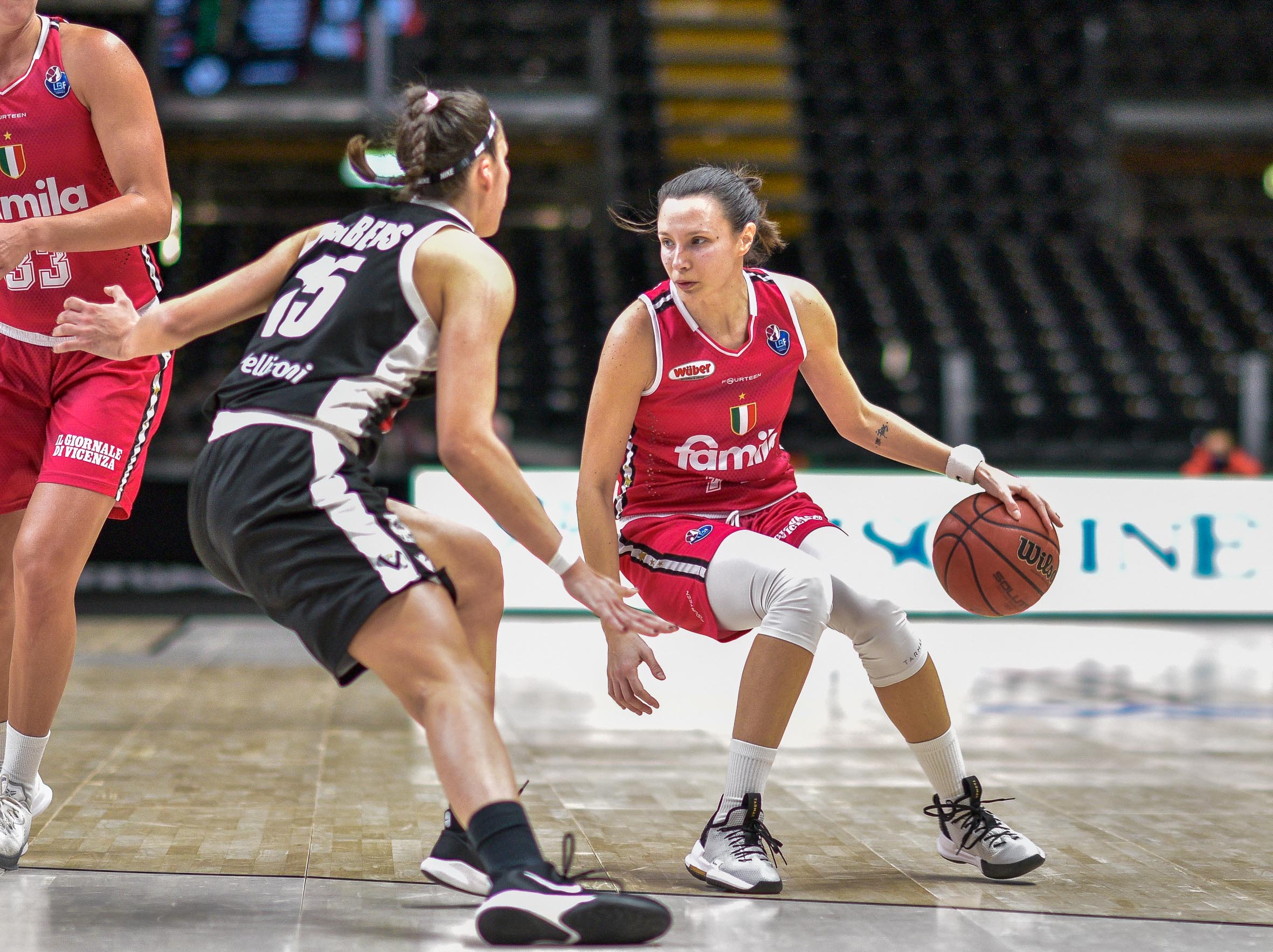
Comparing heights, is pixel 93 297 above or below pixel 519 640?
above

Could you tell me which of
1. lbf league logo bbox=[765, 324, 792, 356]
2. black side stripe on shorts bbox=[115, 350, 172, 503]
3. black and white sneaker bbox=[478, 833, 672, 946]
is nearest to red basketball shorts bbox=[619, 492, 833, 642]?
lbf league logo bbox=[765, 324, 792, 356]

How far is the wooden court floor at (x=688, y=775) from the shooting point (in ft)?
9.20

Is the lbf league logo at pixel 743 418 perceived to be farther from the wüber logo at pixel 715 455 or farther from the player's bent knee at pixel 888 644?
the player's bent knee at pixel 888 644

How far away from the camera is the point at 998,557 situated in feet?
10.0

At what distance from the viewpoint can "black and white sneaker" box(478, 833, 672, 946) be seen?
2.06m

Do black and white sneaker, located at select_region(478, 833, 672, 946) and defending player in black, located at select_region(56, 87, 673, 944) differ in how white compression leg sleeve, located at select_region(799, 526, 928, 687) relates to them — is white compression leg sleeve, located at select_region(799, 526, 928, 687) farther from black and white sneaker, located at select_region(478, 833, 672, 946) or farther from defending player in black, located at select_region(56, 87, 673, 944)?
black and white sneaker, located at select_region(478, 833, 672, 946)

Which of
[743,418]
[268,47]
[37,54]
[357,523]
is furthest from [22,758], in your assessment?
[268,47]

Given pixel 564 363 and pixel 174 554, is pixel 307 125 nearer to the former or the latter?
pixel 564 363

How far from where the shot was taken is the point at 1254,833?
3277mm

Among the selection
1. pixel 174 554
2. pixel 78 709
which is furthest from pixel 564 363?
pixel 78 709

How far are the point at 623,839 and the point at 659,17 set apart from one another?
1646 centimetres

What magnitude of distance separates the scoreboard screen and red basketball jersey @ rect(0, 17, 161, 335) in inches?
471

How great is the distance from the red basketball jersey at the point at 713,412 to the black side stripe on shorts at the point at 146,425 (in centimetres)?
106

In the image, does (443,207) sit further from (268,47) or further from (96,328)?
(268,47)
